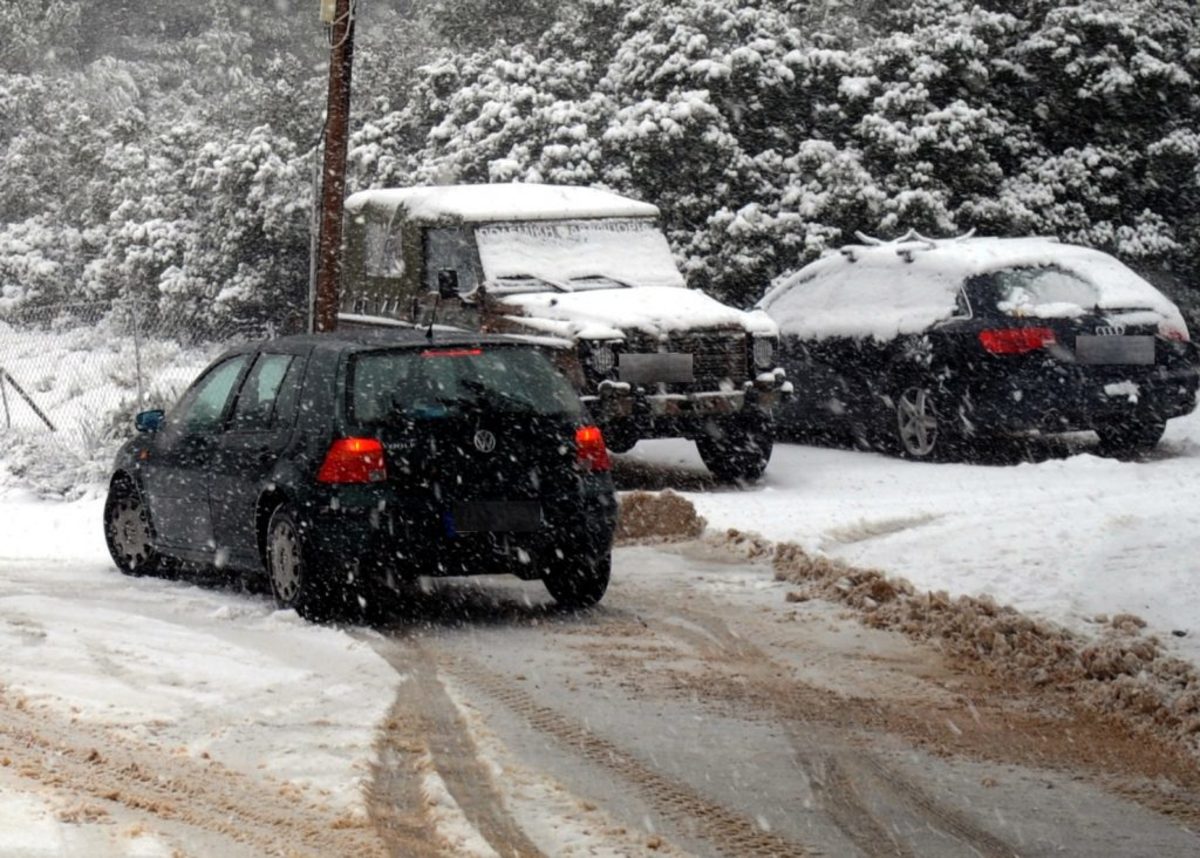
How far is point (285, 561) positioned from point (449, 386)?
1077 mm

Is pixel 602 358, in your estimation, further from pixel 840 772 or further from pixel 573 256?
pixel 840 772

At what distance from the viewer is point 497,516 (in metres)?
8.80

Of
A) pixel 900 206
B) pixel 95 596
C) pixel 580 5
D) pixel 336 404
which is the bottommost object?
pixel 95 596

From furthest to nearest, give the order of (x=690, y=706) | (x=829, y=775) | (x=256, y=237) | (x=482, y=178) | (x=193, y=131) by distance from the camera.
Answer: (x=193, y=131), (x=256, y=237), (x=482, y=178), (x=690, y=706), (x=829, y=775)

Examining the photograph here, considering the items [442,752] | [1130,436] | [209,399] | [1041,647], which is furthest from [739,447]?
[442,752]

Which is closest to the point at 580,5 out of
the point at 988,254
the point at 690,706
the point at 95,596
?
the point at 988,254

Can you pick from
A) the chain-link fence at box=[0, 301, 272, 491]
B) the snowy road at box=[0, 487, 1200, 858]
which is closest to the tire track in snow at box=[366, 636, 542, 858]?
the snowy road at box=[0, 487, 1200, 858]

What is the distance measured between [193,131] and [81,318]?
10146 mm

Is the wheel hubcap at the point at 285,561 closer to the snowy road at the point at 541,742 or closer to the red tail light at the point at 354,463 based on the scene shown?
the snowy road at the point at 541,742

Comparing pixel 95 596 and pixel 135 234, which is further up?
pixel 135 234

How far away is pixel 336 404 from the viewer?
888 centimetres

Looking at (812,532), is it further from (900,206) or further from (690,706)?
(900,206)

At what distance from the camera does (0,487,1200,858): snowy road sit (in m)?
5.32

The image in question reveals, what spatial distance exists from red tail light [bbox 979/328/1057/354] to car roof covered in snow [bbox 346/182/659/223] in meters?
2.98
